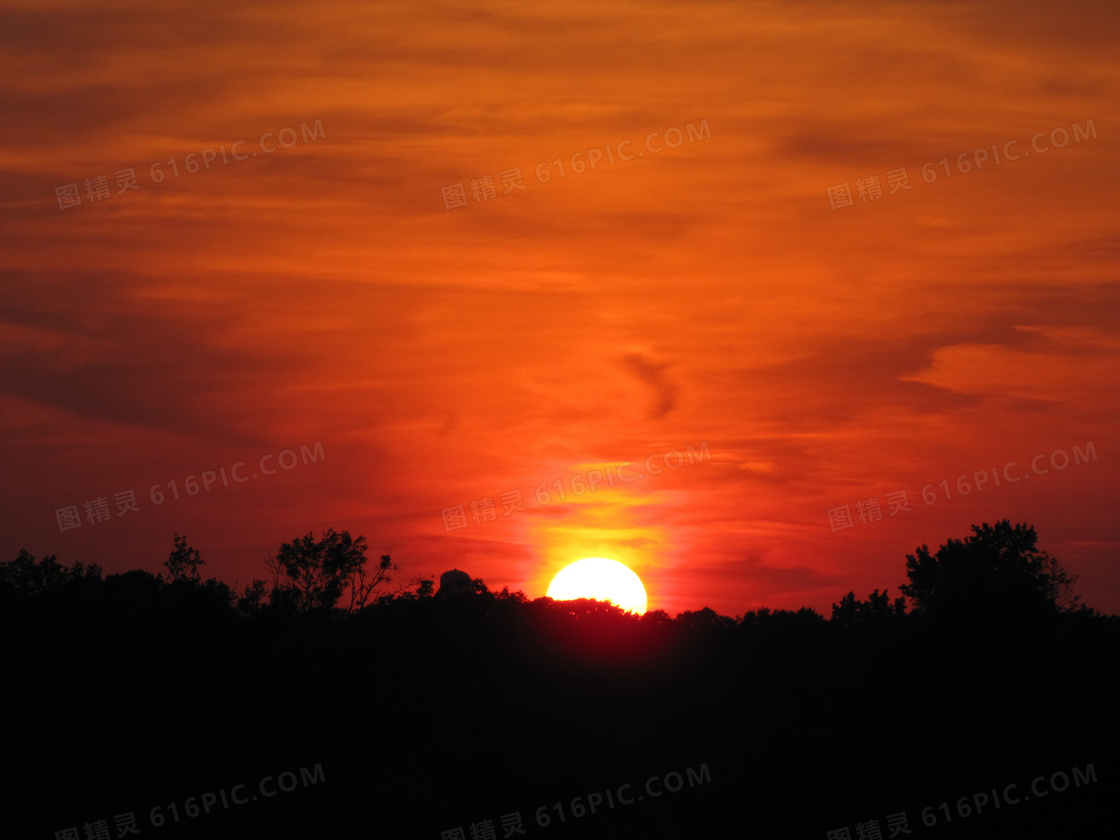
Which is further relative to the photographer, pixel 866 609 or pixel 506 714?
pixel 866 609

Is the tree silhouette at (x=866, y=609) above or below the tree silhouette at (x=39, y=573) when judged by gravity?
below

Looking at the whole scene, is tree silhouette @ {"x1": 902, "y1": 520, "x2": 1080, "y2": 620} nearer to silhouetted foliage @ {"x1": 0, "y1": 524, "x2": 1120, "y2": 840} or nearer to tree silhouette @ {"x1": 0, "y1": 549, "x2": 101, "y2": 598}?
silhouetted foliage @ {"x1": 0, "y1": 524, "x2": 1120, "y2": 840}

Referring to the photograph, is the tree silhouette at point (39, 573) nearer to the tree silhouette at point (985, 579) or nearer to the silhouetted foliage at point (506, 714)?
the silhouetted foliage at point (506, 714)

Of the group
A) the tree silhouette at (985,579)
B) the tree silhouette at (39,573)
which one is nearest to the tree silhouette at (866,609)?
the tree silhouette at (985,579)

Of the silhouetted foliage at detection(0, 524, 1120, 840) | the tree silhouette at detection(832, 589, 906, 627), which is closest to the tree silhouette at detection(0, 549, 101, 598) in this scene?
the silhouetted foliage at detection(0, 524, 1120, 840)

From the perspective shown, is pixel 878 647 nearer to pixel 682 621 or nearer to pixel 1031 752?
pixel 1031 752

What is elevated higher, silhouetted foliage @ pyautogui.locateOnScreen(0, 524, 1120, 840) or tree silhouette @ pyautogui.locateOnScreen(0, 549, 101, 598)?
tree silhouette @ pyautogui.locateOnScreen(0, 549, 101, 598)

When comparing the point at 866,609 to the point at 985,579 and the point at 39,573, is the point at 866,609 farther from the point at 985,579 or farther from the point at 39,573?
the point at 39,573

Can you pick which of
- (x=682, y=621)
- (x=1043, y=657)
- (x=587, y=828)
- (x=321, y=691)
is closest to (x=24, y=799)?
(x=321, y=691)

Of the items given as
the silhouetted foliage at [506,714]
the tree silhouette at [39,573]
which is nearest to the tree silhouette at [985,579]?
the silhouetted foliage at [506,714]

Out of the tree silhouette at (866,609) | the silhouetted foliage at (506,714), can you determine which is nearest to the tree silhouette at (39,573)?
the silhouetted foliage at (506,714)

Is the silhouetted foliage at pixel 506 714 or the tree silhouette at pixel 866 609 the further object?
the tree silhouette at pixel 866 609

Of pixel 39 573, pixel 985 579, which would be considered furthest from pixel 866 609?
pixel 39 573

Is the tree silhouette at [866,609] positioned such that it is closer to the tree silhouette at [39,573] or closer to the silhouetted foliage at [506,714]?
the silhouetted foliage at [506,714]
